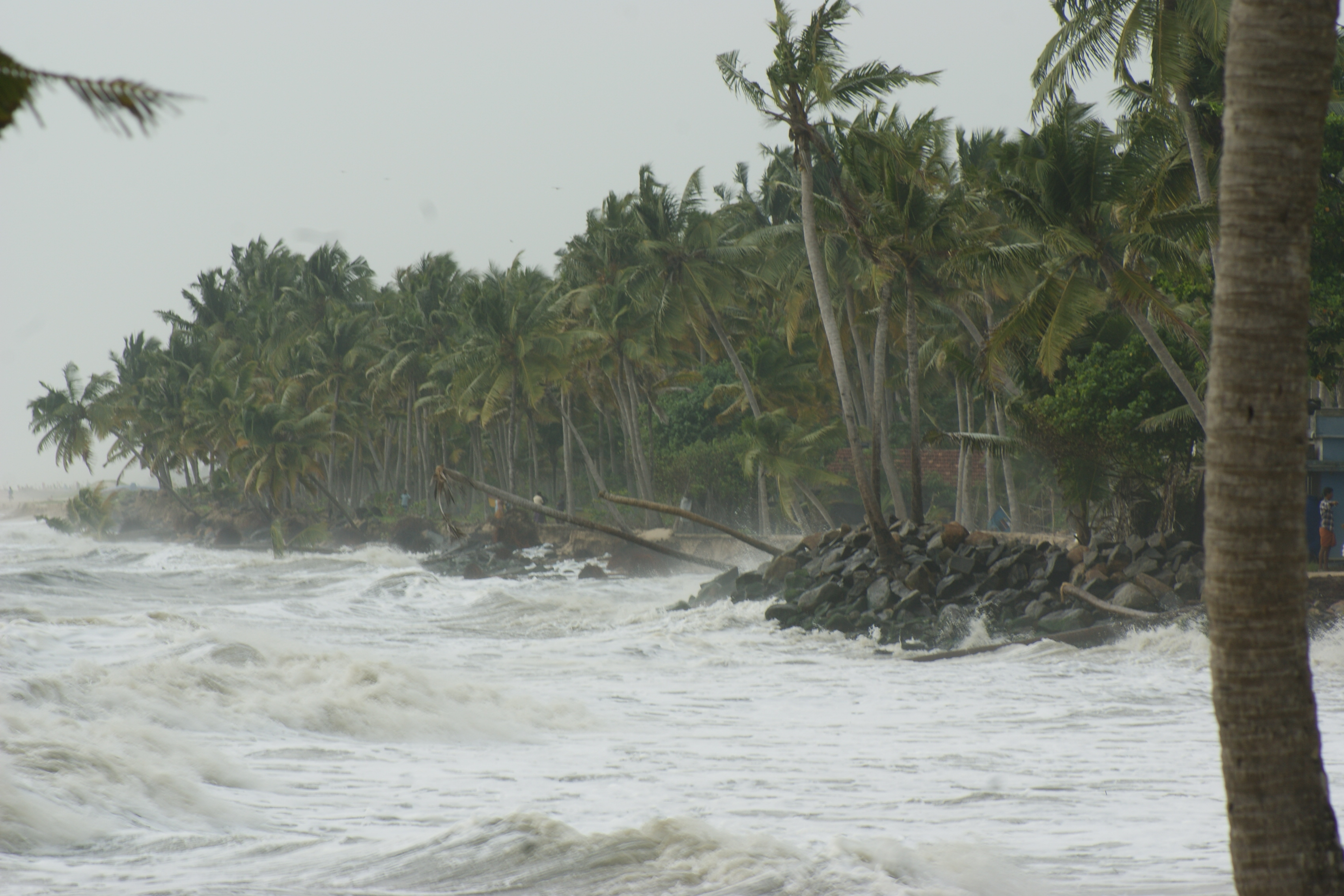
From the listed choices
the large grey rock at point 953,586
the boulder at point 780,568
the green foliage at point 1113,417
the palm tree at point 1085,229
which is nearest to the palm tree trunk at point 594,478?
the boulder at point 780,568

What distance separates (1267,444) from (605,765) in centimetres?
680

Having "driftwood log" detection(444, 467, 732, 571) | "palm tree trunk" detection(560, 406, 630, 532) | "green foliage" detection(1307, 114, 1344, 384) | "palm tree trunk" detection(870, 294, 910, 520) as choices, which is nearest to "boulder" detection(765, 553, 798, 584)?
"driftwood log" detection(444, 467, 732, 571)

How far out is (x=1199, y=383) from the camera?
55.2ft

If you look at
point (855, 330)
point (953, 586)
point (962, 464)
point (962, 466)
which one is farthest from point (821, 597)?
point (855, 330)

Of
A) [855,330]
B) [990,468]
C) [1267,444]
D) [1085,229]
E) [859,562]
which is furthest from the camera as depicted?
[855,330]

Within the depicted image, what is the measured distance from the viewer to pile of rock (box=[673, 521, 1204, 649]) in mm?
15641

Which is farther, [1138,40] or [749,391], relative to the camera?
[749,391]

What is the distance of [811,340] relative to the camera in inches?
1443

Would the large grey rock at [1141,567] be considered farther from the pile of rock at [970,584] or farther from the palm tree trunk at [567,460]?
the palm tree trunk at [567,460]

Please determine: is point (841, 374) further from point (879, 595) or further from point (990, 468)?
point (990, 468)

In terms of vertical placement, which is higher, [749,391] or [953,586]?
[749,391]

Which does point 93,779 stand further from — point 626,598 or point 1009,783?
point 626,598

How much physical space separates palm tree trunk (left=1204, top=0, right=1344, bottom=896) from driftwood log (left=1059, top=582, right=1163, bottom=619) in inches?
491

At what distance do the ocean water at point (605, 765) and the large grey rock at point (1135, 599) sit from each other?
2.39ft
